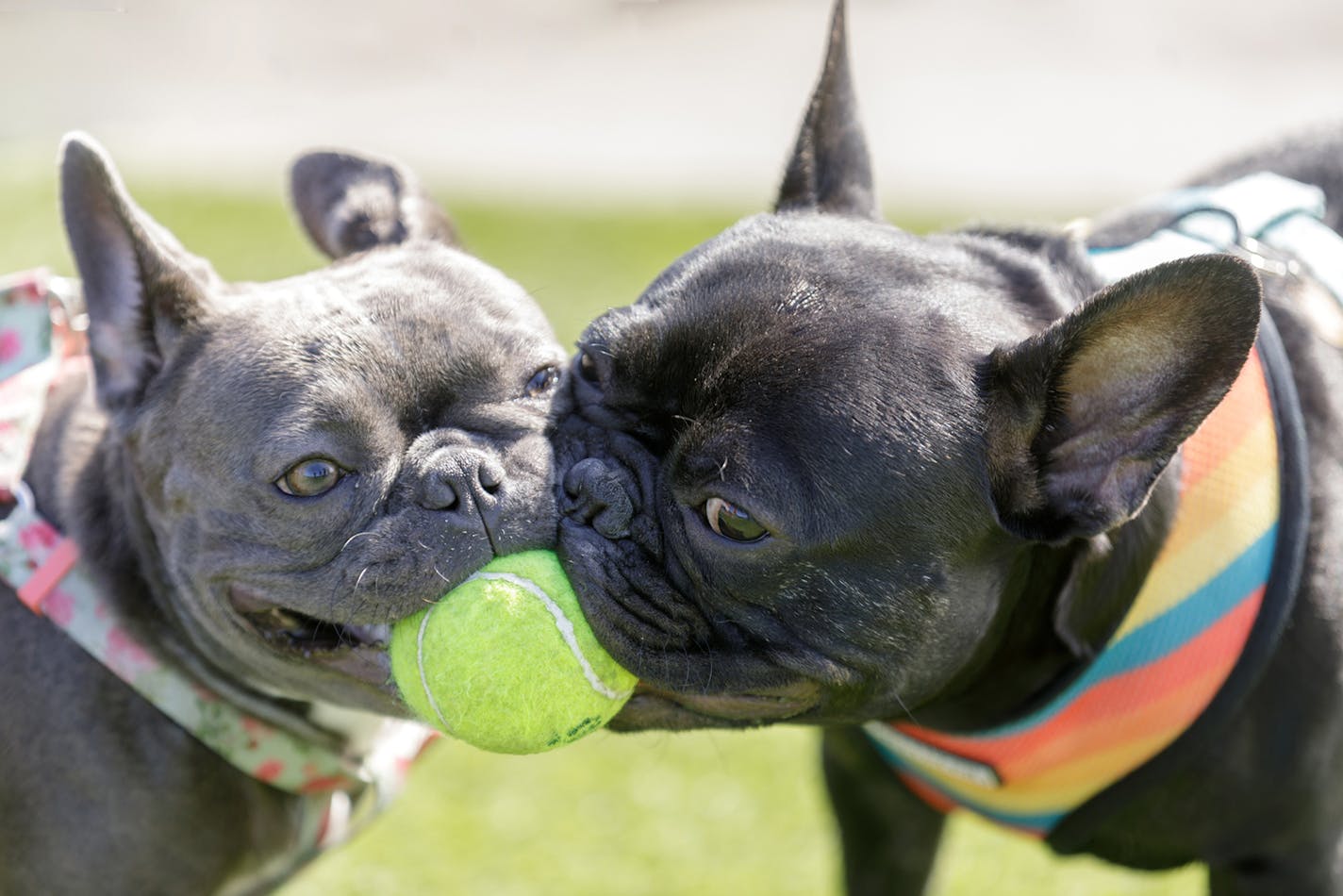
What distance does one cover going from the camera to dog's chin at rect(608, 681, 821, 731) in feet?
9.95

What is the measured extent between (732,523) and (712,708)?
43cm

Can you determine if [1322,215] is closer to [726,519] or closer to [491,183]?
[726,519]

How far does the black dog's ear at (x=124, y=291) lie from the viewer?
3.44m

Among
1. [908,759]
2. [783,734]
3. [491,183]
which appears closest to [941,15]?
[491,183]

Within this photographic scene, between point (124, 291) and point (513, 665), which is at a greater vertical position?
point (124, 291)

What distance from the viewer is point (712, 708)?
10.1 feet

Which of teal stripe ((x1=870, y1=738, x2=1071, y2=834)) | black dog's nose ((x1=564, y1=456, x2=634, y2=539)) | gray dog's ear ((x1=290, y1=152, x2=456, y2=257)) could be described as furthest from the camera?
gray dog's ear ((x1=290, y1=152, x2=456, y2=257))

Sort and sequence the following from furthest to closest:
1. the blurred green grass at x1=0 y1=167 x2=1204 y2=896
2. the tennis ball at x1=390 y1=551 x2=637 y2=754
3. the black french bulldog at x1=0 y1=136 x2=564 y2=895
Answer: the blurred green grass at x1=0 y1=167 x2=1204 y2=896, the black french bulldog at x1=0 y1=136 x2=564 y2=895, the tennis ball at x1=390 y1=551 x2=637 y2=754

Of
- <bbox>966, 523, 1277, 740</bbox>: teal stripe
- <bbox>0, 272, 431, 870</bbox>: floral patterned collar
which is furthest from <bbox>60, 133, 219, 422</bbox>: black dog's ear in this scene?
Answer: <bbox>966, 523, 1277, 740</bbox>: teal stripe

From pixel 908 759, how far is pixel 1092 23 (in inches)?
507

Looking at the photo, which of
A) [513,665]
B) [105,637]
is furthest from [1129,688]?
[105,637]

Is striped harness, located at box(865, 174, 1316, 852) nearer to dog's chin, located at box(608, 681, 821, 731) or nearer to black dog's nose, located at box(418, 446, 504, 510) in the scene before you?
dog's chin, located at box(608, 681, 821, 731)

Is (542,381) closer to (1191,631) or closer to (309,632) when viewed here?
(309,632)

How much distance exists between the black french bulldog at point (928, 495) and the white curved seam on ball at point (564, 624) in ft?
0.18
